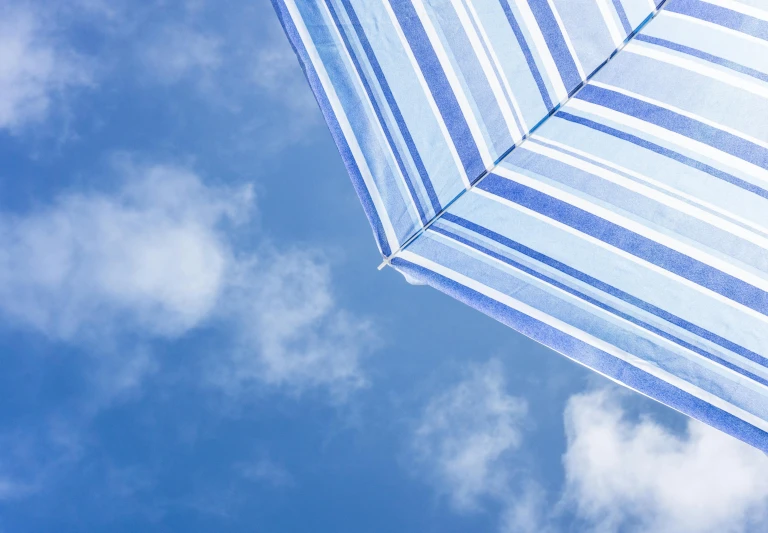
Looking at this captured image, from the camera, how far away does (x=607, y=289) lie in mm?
3125

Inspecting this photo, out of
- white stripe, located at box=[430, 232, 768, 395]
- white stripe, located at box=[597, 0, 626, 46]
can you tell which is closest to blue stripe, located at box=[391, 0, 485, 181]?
white stripe, located at box=[430, 232, 768, 395]

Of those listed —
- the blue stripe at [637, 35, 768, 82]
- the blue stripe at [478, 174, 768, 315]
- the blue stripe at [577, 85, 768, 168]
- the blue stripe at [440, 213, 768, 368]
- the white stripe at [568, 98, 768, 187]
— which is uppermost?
the blue stripe at [637, 35, 768, 82]

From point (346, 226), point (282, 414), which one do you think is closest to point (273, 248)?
point (346, 226)

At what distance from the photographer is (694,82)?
3.16 m

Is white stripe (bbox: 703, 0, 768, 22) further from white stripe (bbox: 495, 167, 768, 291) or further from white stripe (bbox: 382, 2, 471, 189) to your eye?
white stripe (bbox: 382, 2, 471, 189)

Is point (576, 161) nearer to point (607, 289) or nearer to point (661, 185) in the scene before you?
point (661, 185)

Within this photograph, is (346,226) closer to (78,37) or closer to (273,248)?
(273,248)

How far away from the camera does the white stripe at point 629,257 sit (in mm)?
3082

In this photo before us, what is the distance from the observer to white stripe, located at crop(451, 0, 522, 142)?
325 cm

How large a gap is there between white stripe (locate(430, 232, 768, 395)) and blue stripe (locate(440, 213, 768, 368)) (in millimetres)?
44

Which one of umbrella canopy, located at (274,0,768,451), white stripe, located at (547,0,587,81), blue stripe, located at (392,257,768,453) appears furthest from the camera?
white stripe, located at (547,0,587,81)

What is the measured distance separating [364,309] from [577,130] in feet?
11.6

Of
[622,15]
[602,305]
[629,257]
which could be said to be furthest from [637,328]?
[622,15]

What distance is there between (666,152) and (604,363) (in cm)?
109
